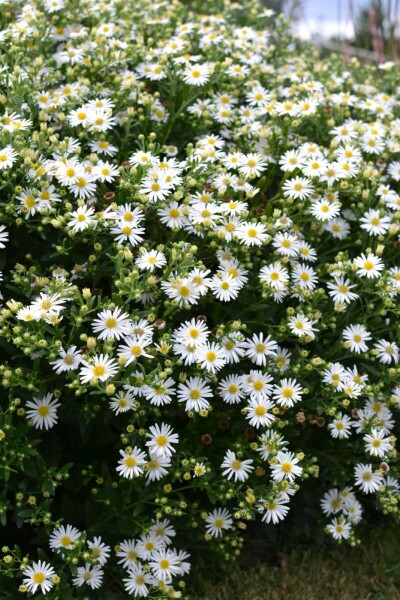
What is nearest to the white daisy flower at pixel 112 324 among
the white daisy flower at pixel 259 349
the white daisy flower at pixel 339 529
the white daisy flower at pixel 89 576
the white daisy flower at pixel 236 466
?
the white daisy flower at pixel 259 349

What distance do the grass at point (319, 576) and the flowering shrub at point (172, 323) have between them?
7.0 inches

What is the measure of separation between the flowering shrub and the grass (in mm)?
178

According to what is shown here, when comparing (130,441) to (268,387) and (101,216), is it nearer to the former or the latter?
(268,387)

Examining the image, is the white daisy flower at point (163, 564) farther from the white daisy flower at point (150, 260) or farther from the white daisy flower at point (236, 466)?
the white daisy flower at point (150, 260)

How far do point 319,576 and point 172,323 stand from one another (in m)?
1.27

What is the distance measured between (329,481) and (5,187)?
1656 mm

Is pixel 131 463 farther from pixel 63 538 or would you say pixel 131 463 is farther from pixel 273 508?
pixel 273 508

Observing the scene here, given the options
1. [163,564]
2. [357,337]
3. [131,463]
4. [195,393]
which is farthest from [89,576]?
[357,337]

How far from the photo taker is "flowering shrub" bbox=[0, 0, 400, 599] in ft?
7.92

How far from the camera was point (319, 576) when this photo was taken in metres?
3.06

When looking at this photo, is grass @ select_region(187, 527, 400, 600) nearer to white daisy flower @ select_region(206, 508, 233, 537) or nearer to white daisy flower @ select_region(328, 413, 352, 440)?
white daisy flower @ select_region(206, 508, 233, 537)

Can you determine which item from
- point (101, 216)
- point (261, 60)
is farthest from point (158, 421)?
point (261, 60)

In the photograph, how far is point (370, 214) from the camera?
297cm

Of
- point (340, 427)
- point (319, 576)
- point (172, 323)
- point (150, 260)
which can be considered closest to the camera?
point (150, 260)
